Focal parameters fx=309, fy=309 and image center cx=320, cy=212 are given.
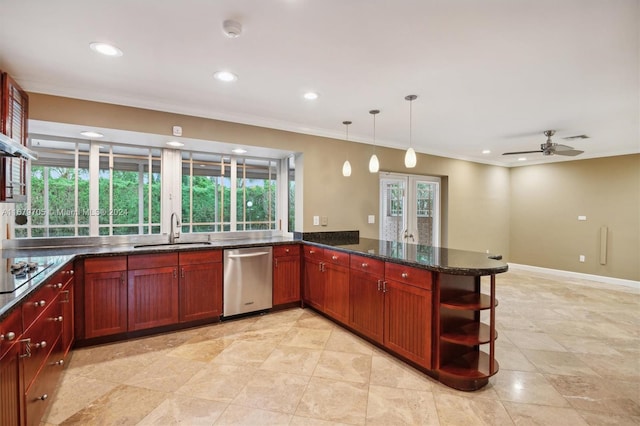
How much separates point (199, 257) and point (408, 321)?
2.23 meters

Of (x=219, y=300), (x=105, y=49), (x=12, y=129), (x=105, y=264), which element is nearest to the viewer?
(x=105, y=49)

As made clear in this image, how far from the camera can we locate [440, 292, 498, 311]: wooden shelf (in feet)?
7.35

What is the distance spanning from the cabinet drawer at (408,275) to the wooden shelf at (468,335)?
388mm

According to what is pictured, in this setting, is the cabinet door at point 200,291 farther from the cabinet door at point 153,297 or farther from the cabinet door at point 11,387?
the cabinet door at point 11,387

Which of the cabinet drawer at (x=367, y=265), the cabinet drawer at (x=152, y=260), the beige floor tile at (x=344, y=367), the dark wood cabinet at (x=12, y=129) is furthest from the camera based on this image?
the cabinet drawer at (x=152, y=260)

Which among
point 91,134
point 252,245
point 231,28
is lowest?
point 252,245

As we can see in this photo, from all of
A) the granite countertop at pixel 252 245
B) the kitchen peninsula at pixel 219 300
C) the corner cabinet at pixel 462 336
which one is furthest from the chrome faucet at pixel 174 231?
the corner cabinet at pixel 462 336

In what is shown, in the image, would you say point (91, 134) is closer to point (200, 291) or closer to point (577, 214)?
point (200, 291)

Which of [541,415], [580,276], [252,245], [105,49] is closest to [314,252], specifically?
[252,245]

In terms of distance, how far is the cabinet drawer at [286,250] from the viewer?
385cm

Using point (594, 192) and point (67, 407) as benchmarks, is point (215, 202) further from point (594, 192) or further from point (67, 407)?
point (594, 192)

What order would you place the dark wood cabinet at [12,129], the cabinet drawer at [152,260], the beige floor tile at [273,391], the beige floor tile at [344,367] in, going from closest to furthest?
the beige floor tile at [273,391] → the dark wood cabinet at [12,129] → the beige floor tile at [344,367] → the cabinet drawer at [152,260]

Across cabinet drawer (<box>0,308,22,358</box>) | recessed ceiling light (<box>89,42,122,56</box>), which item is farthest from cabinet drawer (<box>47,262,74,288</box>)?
recessed ceiling light (<box>89,42,122,56</box>)

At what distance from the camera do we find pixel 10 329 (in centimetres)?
136
